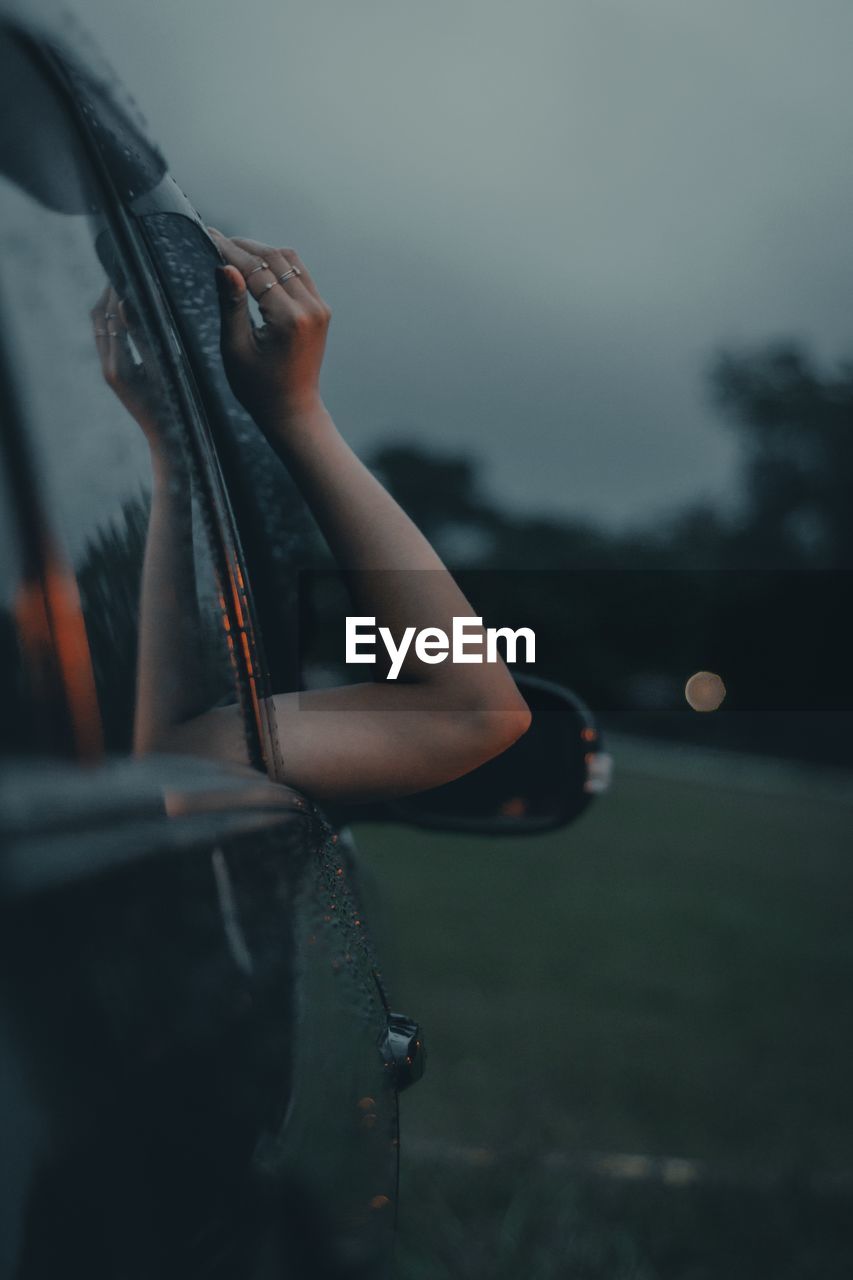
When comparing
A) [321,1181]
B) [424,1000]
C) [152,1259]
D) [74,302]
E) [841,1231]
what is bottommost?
[424,1000]

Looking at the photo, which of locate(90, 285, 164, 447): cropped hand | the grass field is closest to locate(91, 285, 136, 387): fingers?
locate(90, 285, 164, 447): cropped hand

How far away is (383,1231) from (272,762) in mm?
465

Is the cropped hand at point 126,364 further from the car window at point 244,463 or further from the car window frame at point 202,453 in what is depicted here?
the car window at point 244,463

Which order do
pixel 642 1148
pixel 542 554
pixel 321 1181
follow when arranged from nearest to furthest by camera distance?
pixel 321 1181 < pixel 642 1148 < pixel 542 554

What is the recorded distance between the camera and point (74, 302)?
0.90 metres

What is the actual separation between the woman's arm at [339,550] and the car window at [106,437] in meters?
0.20

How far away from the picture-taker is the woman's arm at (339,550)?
1.27 metres

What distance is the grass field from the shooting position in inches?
134

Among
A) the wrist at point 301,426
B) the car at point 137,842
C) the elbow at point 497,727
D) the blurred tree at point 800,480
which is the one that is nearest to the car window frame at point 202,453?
the car at point 137,842

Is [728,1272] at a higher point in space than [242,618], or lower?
lower

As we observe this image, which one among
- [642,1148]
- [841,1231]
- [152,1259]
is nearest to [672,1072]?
[642,1148]

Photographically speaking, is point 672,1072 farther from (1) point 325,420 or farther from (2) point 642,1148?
(1) point 325,420

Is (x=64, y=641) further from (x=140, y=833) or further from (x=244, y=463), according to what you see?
(x=244, y=463)

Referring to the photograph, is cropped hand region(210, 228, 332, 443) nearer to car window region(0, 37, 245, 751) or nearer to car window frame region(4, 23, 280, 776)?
car window frame region(4, 23, 280, 776)
